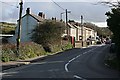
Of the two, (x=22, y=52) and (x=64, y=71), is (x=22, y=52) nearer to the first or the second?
(x=22, y=52)

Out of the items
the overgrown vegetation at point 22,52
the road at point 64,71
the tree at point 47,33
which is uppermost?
the tree at point 47,33

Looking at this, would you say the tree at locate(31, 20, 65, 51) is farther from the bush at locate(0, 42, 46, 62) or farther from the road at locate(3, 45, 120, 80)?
the road at locate(3, 45, 120, 80)

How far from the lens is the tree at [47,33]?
55.5 m

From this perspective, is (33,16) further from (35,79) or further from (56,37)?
(35,79)

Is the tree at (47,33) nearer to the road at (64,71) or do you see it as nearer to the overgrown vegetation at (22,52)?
the overgrown vegetation at (22,52)

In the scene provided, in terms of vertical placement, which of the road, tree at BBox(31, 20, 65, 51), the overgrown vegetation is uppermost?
tree at BBox(31, 20, 65, 51)

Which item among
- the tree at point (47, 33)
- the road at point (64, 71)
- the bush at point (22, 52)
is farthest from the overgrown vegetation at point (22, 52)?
the road at point (64, 71)

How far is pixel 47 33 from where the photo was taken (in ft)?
184

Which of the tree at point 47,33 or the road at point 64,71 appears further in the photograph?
the tree at point 47,33

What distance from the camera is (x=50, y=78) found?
17.5 m

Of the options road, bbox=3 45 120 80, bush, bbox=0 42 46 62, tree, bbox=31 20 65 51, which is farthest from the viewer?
tree, bbox=31 20 65 51

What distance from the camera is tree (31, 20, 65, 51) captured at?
55.5m

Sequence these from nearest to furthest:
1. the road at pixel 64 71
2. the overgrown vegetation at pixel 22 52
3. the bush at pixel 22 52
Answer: the road at pixel 64 71, the overgrown vegetation at pixel 22 52, the bush at pixel 22 52

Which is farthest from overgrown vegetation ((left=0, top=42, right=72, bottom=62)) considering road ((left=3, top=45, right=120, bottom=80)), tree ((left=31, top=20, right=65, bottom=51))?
road ((left=3, top=45, right=120, bottom=80))
